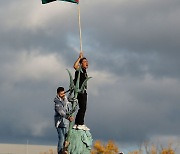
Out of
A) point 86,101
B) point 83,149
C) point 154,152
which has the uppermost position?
point 154,152

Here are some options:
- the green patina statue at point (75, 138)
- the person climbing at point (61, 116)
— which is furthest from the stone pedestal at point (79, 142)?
the person climbing at point (61, 116)

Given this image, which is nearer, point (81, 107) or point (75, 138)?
point (75, 138)

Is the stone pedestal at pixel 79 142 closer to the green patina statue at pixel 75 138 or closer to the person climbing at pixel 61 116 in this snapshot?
the green patina statue at pixel 75 138

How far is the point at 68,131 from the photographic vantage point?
19141 millimetres

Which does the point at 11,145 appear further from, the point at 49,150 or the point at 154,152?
the point at 154,152

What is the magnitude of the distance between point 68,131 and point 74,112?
1.87ft

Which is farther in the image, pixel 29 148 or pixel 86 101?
pixel 29 148

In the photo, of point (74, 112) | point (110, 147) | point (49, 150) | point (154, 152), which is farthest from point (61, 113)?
point (110, 147)

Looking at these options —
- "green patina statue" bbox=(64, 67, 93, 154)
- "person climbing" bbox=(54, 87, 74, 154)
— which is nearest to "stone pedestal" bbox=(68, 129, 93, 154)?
"green patina statue" bbox=(64, 67, 93, 154)

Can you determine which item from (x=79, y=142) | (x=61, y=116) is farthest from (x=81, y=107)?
(x=79, y=142)

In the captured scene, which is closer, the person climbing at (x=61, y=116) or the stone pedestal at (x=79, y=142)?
the stone pedestal at (x=79, y=142)

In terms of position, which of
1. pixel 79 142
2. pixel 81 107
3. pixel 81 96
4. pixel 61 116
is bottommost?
pixel 79 142

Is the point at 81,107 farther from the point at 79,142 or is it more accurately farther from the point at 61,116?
the point at 79,142

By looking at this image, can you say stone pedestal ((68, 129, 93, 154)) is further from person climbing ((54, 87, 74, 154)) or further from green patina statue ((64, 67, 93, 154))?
person climbing ((54, 87, 74, 154))
